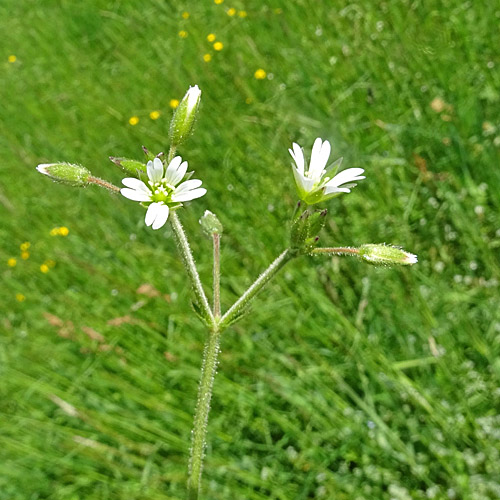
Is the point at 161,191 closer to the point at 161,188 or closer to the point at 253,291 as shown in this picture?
the point at 161,188

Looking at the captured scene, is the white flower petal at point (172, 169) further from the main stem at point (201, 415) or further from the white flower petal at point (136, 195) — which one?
the main stem at point (201, 415)

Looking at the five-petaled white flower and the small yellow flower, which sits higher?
the small yellow flower

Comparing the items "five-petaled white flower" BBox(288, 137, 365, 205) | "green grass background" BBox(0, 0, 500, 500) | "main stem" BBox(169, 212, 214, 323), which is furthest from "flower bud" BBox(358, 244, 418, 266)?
"green grass background" BBox(0, 0, 500, 500)

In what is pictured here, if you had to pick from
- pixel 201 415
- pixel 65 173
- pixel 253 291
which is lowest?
pixel 201 415

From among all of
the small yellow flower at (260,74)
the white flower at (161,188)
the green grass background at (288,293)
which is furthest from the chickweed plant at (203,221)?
the small yellow flower at (260,74)

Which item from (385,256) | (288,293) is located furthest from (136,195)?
(288,293)

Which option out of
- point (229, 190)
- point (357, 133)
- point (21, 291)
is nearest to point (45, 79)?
point (21, 291)

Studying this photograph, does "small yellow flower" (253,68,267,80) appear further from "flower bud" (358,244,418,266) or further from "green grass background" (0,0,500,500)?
"flower bud" (358,244,418,266)
